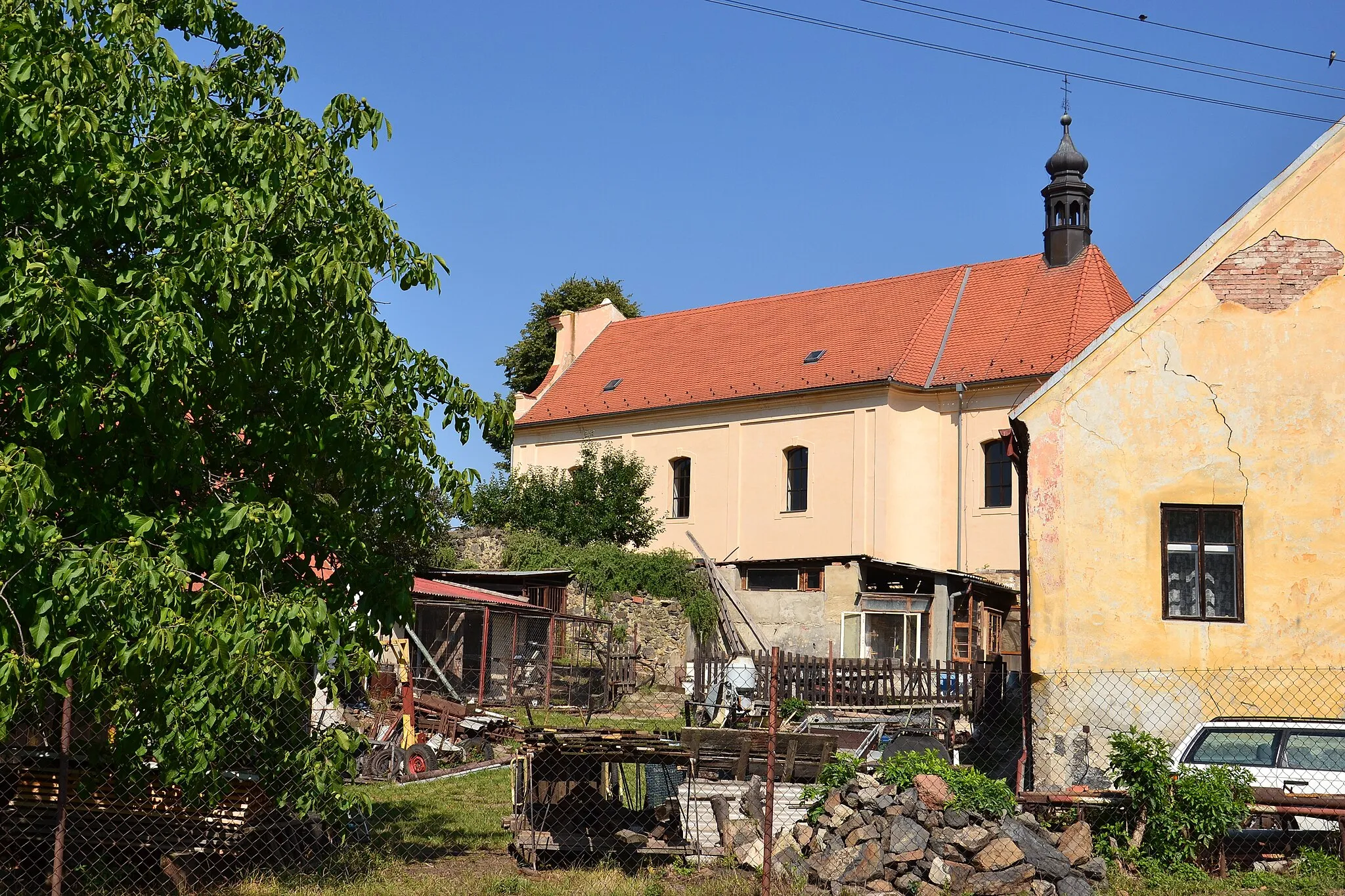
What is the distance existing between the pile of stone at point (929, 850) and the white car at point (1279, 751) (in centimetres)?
167

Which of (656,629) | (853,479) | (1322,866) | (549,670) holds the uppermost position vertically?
(853,479)

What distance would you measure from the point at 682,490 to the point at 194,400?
30564mm

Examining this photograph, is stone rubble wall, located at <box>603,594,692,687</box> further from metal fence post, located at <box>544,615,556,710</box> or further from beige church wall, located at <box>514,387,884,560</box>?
metal fence post, located at <box>544,615,556,710</box>

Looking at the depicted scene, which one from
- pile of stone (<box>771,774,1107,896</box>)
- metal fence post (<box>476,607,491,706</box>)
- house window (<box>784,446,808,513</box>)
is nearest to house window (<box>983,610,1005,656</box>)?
house window (<box>784,446,808,513</box>)

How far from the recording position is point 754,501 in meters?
35.7

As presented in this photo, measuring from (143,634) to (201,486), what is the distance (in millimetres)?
1585

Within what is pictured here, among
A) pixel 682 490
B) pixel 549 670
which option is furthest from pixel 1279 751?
Result: pixel 682 490

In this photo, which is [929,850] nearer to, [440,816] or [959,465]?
[440,816]

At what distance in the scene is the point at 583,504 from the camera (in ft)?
121

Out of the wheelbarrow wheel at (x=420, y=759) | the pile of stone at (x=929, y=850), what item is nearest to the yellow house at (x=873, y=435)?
the wheelbarrow wheel at (x=420, y=759)

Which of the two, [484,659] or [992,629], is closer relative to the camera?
[484,659]

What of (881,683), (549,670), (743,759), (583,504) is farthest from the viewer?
(583,504)

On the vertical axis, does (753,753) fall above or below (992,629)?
below

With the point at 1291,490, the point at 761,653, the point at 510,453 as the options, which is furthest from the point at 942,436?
the point at 1291,490
